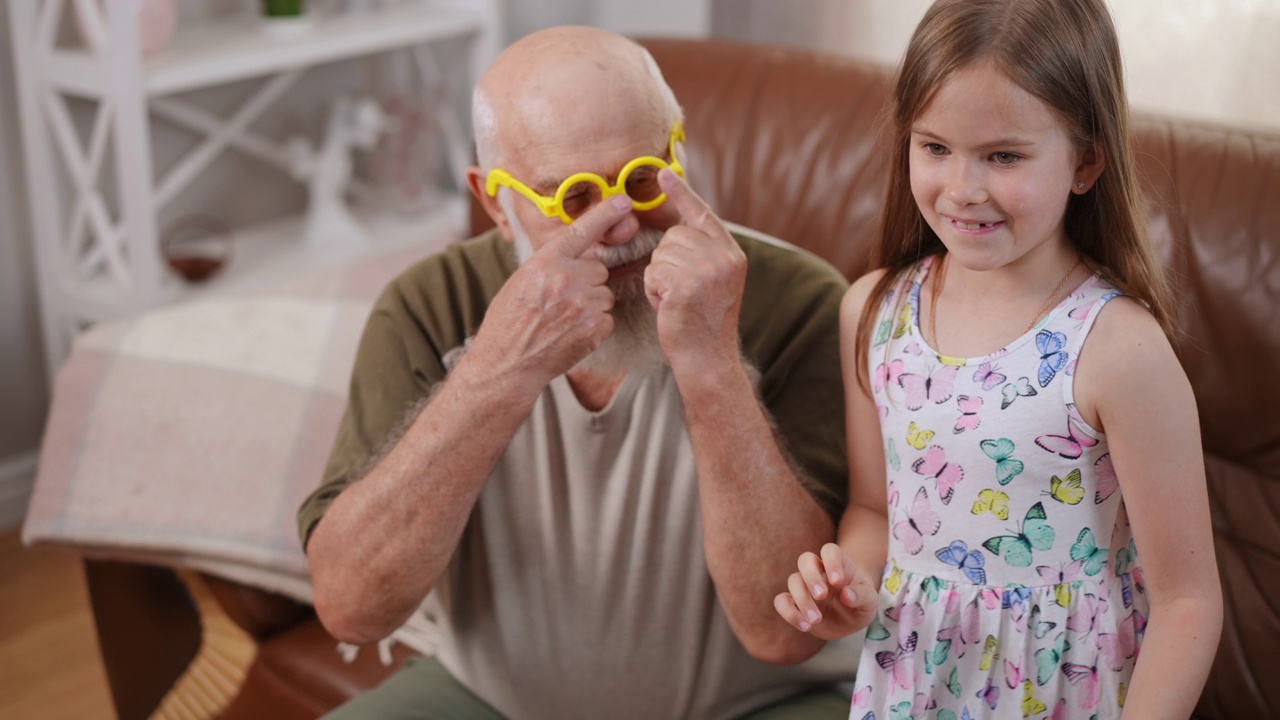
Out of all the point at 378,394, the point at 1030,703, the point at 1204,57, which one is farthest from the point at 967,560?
the point at 1204,57

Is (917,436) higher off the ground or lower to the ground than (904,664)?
higher

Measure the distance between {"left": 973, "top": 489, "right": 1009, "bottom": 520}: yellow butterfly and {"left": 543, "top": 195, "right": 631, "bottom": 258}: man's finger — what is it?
1.52 feet

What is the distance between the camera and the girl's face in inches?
41.9

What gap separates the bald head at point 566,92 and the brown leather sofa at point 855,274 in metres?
0.27

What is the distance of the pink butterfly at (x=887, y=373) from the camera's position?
125 cm

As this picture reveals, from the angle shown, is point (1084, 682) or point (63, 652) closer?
point (1084, 682)

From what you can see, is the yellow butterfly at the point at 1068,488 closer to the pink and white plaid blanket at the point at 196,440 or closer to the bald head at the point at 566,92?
the bald head at the point at 566,92

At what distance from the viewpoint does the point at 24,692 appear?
2455 mm

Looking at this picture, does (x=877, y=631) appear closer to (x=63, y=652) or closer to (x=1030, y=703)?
Answer: (x=1030, y=703)

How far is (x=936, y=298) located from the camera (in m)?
1.26

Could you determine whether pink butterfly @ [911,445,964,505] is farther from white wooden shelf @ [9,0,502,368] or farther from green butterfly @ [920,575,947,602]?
white wooden shelf @ [9,0,502,368]

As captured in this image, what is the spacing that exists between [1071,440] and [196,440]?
131cm

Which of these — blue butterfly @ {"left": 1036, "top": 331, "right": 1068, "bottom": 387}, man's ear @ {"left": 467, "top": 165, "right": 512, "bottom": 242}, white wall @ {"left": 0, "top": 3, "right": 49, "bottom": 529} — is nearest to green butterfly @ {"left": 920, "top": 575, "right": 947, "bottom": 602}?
blue butterfly @ {"left": 1036, "top": 331, "right": 1068, "bottom": 387}

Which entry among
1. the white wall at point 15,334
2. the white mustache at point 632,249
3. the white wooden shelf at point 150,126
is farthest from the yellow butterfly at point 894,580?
the white wall at point 15,334
